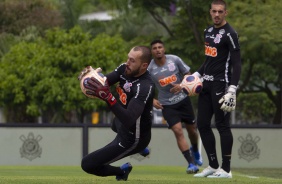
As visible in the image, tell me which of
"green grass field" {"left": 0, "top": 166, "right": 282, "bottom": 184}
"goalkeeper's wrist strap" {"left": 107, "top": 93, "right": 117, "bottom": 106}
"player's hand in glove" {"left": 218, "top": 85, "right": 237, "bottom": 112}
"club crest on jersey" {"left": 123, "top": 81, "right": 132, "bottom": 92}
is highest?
"club crest on jersey" {"left": 123, "top": 81, "right": 132, "bottom": 92}

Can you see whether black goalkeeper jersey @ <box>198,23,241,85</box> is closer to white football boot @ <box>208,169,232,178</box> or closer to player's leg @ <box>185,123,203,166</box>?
white football boot @ <box>208,169,232,178</box>

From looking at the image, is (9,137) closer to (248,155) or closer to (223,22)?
(248,155)

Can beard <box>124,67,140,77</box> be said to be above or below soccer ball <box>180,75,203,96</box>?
above

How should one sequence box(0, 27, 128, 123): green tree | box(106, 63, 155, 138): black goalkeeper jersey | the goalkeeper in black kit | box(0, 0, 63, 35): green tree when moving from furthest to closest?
box(0, 0, 63, 35): green tree
box(0, 27, 128, 123): green tree
the goalkeeper in black kit
box(106, 63, 155, 138): black goalkeeper jersey

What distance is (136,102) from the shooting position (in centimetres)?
1031

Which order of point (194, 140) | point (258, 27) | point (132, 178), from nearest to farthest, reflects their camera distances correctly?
1. point (132, 178)
2. point (194, 140)
3. point (258, 27)

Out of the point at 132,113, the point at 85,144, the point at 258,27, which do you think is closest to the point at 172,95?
the point at 132,113

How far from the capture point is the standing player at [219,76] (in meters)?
12.6

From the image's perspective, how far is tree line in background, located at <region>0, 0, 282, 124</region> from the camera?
26.1 metres

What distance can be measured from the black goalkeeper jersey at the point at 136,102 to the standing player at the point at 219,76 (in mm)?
2004

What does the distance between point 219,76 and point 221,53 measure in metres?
0.31

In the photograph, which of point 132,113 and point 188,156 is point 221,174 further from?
point 132,113

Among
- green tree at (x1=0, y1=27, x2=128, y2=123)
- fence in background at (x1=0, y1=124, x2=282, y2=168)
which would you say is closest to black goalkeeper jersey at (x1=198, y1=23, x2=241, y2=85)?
fence in background at (x1=0, y1=124, x2=282, y2=168)

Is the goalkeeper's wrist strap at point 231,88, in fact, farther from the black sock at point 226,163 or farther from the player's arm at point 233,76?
the black sock at point 226,163
